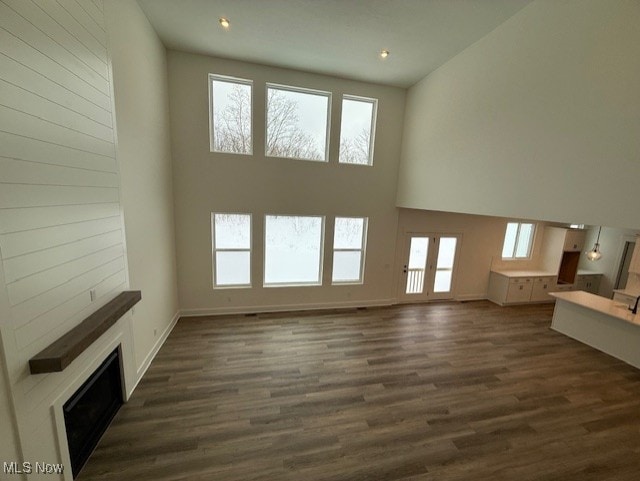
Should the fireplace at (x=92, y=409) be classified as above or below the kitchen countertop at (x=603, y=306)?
below

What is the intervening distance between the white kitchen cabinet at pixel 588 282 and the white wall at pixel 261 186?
5.83 m

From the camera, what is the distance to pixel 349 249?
590 cm

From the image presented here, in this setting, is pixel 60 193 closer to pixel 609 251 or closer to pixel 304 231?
pixel 304 231

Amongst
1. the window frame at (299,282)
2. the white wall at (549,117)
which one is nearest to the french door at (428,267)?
the window frame at (299,282)

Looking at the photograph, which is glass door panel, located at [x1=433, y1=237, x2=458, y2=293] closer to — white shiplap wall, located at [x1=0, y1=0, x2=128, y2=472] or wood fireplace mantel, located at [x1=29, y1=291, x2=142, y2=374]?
wood fireplace mantel, located at [x1=29, y1=291, x2=142, y2=374]

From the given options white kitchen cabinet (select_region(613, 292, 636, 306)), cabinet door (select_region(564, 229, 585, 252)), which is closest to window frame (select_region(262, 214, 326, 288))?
white kitchen cabinet (select_region(613, 292, 636, 306))

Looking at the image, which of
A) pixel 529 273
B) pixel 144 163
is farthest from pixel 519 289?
pixel 144 163

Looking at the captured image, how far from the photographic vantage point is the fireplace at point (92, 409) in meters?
2.15

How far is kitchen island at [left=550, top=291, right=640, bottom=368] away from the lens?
421cm

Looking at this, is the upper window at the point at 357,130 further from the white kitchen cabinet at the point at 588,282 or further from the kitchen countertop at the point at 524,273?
the white kitchen cabinet at the point at 588,282

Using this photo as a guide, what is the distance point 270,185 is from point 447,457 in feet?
15.8

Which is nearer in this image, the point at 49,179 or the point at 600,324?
the point at 49,179

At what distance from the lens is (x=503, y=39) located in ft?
10.5

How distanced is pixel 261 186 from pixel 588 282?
956 centimetres
